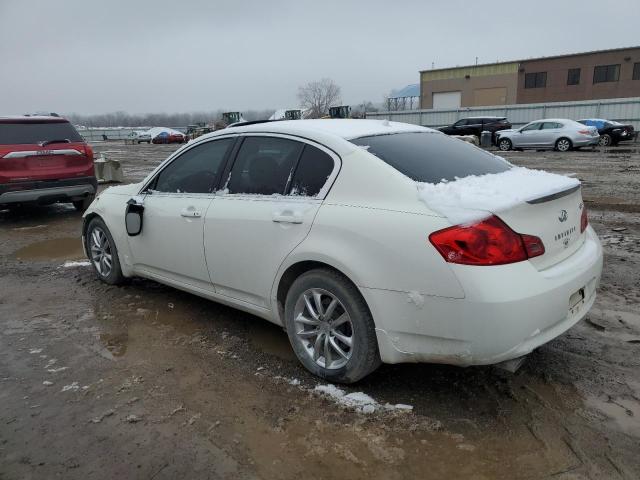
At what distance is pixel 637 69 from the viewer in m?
48.0

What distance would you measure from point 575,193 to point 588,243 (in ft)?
1.21

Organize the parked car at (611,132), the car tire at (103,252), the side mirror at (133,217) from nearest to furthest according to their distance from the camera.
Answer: the side mirror at (133,217) → the car tire at (103,252) → the parked car at (611,132)

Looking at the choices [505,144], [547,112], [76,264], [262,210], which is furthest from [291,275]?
[547,112]

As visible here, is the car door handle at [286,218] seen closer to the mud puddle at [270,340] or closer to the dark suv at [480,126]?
the mud puddle at [270,340]

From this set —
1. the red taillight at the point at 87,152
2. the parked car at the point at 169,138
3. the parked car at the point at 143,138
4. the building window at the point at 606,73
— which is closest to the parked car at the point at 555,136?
the red taillight at the point at 87,152

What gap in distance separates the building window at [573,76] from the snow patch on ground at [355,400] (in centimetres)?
5733

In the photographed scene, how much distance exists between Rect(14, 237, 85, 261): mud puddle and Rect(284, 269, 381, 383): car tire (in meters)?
4.51

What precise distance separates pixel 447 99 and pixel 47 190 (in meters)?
55.7

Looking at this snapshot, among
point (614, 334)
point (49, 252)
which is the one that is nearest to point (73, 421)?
point (614, 334)

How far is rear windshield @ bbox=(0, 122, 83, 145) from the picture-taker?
26.6 ft

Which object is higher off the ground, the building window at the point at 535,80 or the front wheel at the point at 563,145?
the building window at the point at 535,80

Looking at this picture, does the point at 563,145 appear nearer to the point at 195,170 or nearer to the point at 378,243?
the point at 195,170

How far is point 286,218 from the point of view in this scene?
3248 mm

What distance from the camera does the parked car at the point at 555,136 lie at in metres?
21.1
